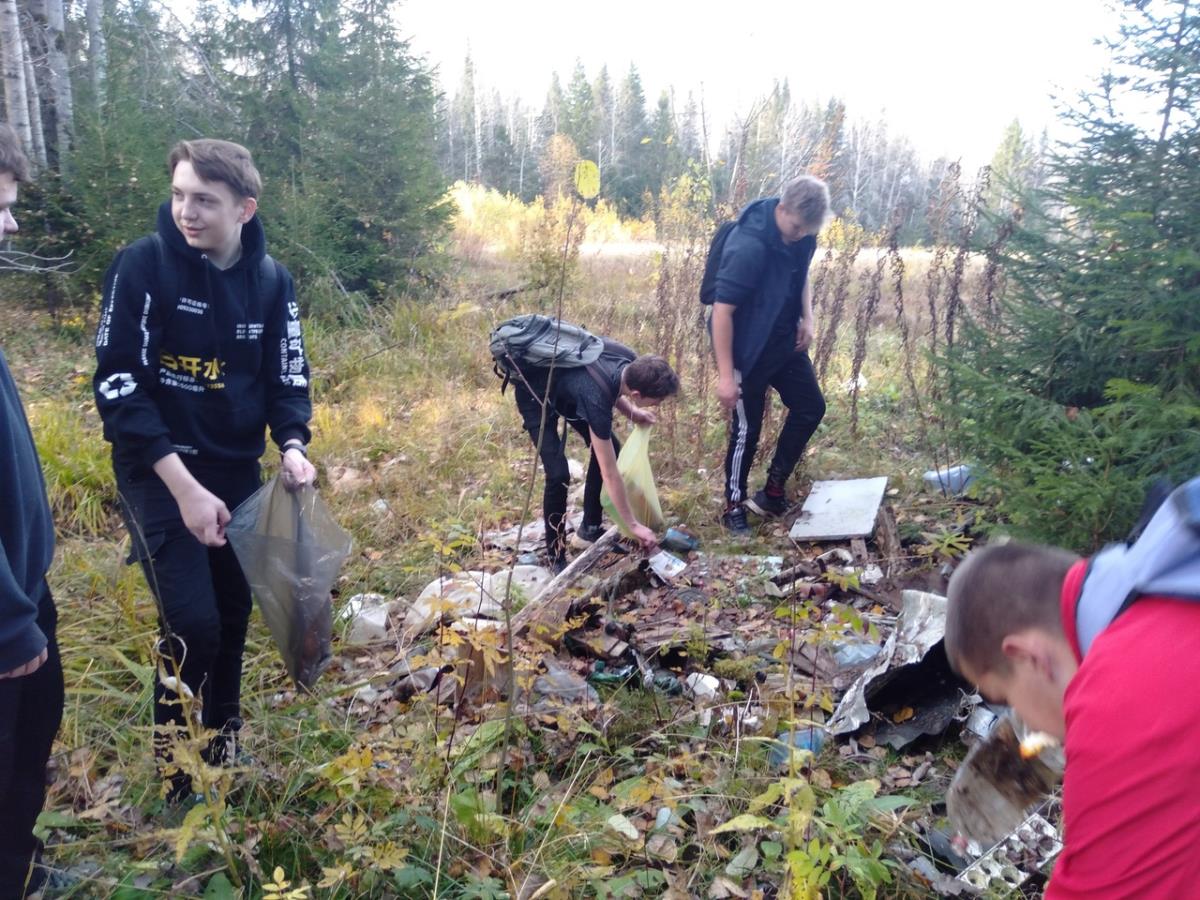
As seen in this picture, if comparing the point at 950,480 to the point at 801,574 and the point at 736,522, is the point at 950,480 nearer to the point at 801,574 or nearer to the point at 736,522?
the point at 736,522

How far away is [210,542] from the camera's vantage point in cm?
217

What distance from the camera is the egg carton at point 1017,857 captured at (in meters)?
2.10

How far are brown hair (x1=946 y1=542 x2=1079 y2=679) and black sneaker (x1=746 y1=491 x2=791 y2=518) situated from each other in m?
3.63

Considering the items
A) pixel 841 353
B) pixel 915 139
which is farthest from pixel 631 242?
pixel 915 139

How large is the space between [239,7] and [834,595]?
13.4 meters

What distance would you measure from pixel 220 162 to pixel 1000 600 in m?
2.21

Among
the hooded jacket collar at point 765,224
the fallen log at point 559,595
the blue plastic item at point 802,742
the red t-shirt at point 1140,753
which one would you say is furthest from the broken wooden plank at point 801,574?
the red t-shirt at point 1140,753

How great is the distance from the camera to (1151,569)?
0.98 meters

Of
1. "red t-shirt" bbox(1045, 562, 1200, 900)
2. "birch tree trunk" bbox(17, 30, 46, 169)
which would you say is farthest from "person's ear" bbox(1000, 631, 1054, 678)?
"birch tree trunk" bbox(17, 30, 46, 169)

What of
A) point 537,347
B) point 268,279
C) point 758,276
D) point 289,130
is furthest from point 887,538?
point 289,130

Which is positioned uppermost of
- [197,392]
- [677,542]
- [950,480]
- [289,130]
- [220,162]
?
[289,130]

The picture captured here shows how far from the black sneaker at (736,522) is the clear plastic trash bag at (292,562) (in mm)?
2682

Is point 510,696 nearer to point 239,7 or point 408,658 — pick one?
point 408,658

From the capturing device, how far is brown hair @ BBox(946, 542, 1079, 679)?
119 cm
